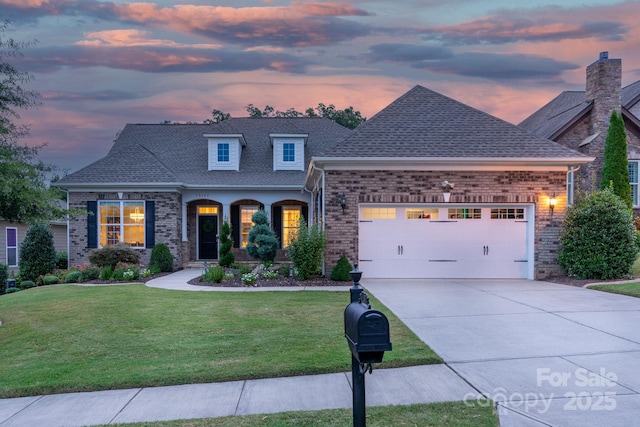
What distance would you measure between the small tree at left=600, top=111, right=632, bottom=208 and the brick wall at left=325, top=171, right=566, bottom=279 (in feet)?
21.2

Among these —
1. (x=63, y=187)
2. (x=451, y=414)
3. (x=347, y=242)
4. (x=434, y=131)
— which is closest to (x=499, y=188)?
(x=434, y=131)

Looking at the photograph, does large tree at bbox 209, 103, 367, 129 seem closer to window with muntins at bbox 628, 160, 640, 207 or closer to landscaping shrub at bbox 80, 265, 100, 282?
window with muntins at bbox 628, 160, 640, 207

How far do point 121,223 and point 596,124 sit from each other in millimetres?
19724

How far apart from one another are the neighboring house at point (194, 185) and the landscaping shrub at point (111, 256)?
63.4 inches

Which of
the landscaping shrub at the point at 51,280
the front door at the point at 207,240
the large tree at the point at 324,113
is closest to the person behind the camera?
the landscaping shrub at the point at 51,280

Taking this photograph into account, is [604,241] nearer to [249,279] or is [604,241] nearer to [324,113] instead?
[249,279]

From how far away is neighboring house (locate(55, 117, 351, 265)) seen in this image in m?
16.4

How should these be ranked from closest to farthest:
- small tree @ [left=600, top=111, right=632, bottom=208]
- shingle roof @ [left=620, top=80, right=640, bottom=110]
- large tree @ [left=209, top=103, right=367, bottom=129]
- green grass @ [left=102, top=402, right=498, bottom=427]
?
green grass @ [left=102, top=402, right=498, bottom=427] → small tree @ [left=600, top=111, right=632, bottom=208] → shingle roof @ [left=620, top=80, right=640, bottom=110] → large tree @ [left=209, top=103, right=367, bottom=129]

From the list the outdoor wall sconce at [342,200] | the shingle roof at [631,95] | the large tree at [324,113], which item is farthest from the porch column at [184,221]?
the shingle roof at [631,95]

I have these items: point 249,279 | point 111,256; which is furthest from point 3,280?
point 249,279

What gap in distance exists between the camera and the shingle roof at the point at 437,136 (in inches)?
477

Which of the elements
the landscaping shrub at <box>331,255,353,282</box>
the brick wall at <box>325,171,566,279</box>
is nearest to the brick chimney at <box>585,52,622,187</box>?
the brick wall at <box>325,171,566,279</box>

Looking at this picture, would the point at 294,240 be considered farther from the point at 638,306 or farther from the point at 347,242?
the point at 638,306

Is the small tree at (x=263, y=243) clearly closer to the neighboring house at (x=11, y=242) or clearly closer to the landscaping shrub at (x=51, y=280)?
the landscaping shrub at (x=51, y=280)
